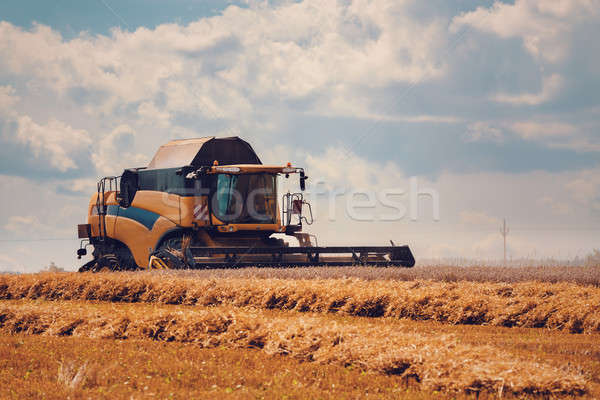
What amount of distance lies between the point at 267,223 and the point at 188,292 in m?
6.15

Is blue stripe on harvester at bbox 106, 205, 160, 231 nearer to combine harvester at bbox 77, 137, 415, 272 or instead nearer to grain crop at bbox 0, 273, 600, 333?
combine harvester at bbox 77, 137, 415, 272

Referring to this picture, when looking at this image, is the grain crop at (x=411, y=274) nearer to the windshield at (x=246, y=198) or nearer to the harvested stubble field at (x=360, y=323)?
the harvested stubble field at (x=360, y=323)

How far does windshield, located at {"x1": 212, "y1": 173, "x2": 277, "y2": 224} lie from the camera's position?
68.6ft

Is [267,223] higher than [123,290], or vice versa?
[267,223]

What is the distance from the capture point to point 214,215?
825 inches

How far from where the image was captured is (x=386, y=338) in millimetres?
9047

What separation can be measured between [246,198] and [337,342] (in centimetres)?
1236

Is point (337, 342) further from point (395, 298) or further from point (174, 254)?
point (174, 254)

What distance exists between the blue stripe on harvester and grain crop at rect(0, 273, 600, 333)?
5349 mm

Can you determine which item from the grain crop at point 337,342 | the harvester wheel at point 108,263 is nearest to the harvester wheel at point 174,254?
the harvester wheel at point 108,263

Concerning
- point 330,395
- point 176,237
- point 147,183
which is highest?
point 147,183

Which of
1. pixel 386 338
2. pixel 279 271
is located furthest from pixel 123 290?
pixel 386 338

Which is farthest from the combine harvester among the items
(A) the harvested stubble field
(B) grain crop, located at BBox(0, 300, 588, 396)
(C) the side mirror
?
(B) grain crop, located at BBox(0, 300, 588, 396)

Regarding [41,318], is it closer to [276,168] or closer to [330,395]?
[330,395]
